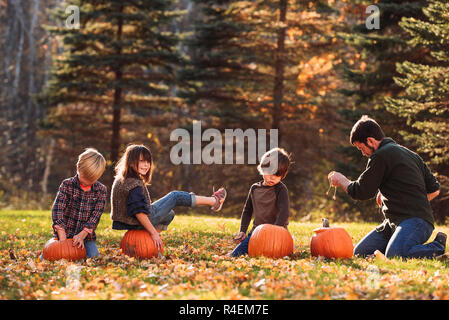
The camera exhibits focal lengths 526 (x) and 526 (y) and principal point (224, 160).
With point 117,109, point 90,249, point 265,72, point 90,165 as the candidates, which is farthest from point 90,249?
point 265,72

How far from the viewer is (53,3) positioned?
35469 mm

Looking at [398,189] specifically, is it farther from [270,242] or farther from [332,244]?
[270,242]

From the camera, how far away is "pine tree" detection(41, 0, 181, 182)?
60.3 ft

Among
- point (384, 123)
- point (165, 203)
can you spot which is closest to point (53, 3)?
point (384, 123)

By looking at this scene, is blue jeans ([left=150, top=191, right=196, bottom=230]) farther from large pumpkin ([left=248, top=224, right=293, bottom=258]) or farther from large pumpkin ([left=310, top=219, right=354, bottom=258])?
large pumpkin ([left=310, top=219, right=354, bottom=258])

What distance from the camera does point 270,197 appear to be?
23.1 ft

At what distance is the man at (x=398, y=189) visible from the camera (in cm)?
661

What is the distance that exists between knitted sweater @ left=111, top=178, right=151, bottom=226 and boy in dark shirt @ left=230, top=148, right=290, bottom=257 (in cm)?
141

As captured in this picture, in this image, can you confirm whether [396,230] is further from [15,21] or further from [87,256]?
[15,21]

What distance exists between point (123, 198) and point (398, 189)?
3.52 metres

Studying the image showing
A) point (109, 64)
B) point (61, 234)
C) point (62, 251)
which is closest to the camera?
point (62, 251)

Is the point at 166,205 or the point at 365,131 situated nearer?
the point at 365,131

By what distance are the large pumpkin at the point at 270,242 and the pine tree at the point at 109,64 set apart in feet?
42.0

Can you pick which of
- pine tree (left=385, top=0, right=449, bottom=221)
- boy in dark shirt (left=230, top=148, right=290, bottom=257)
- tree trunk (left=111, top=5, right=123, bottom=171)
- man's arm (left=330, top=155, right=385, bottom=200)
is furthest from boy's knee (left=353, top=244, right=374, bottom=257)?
tree trunk (left=111, top=5, right=123, bottom=171)
